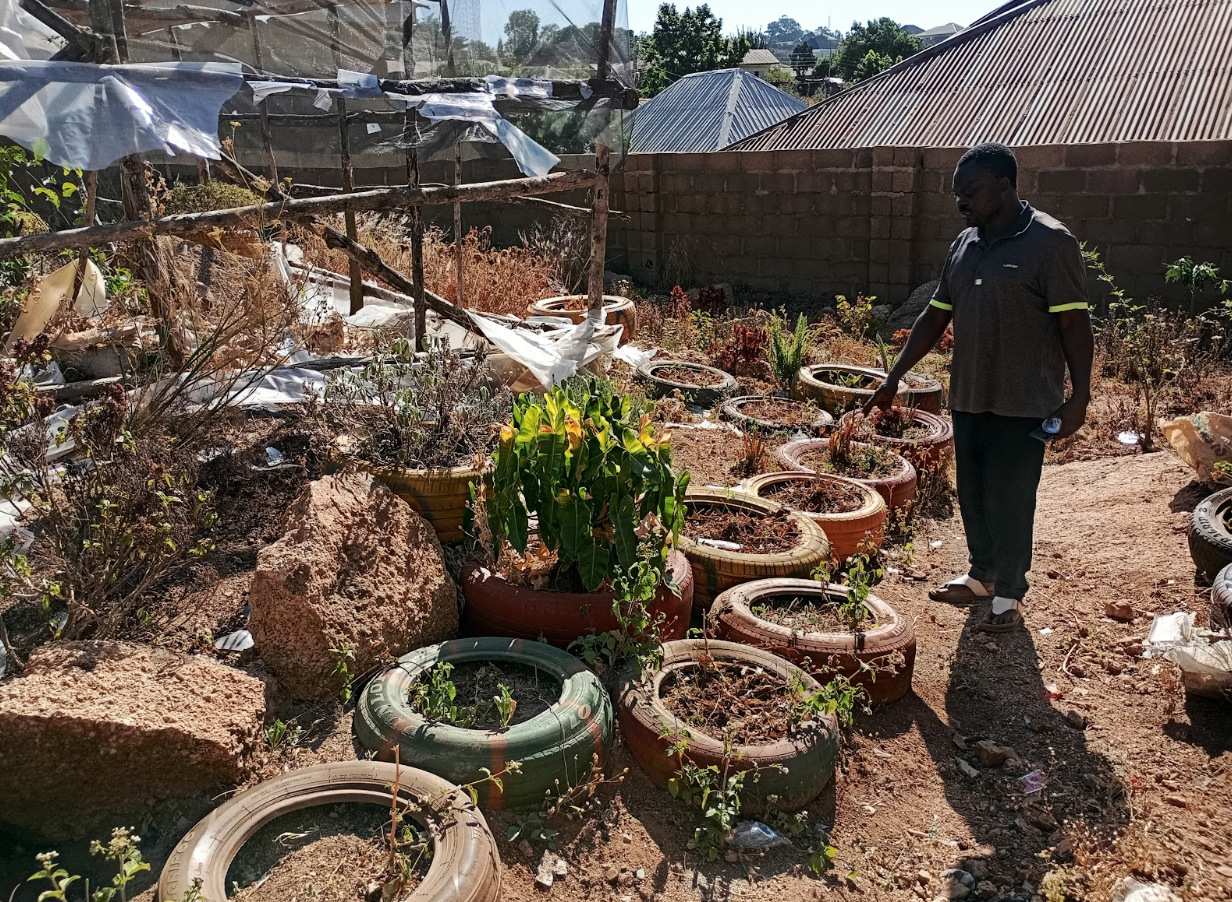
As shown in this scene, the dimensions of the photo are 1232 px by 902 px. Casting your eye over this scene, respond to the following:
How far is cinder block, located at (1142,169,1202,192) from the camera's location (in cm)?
842

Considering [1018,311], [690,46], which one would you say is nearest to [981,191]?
[1018,311]

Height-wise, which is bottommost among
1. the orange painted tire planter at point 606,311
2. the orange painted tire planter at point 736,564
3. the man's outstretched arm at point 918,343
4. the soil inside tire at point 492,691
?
the soil inside tire at point 492,691

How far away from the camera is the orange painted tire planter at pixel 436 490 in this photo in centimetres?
393

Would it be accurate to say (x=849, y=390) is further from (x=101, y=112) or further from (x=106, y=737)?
(x=106, y=737)

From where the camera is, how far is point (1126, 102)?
11867 millimetres

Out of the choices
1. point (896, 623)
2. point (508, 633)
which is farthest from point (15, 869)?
point (896, 623)

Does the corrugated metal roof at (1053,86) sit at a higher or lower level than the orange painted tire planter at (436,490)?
higher

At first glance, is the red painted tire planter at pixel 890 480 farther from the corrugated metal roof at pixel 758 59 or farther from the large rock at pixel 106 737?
the corrugated metal roof at pixel 758 59

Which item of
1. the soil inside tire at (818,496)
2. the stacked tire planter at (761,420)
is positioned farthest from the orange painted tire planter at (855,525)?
the stacked tire planter at (761,420)

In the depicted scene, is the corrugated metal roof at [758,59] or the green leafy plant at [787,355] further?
the corrugated metal roof at [758,59]

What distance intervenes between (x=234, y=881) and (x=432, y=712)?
29.4 inches

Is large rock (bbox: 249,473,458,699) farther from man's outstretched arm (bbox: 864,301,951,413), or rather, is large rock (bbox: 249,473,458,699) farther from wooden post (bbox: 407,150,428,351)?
wooden post (bbox: 407,150,428,351)

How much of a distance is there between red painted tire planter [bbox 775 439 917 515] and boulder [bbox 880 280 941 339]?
4.52 meters

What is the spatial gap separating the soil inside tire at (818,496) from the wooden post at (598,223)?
2647mm
